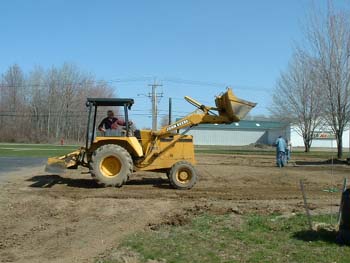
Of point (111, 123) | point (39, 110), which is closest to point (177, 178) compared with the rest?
point (111, 123)

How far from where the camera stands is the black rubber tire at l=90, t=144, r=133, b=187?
547 inches

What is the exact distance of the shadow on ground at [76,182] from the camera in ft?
49.3

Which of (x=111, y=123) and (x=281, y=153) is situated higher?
(x=111, y=123)

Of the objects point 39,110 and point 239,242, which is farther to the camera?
point 39,110

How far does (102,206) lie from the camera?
1091cm

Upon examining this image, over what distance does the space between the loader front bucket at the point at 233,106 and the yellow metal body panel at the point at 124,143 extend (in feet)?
9.61

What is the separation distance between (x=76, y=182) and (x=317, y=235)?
9.83m

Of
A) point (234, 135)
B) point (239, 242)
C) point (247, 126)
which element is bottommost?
point (239, 242)

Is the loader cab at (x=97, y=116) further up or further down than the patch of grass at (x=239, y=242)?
further up

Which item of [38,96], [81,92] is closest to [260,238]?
[81,92]

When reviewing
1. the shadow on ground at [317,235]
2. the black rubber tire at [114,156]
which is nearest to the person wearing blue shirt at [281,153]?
the black rubber tire at [114,156]

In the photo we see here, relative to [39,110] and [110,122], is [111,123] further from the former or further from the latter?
[39,110]

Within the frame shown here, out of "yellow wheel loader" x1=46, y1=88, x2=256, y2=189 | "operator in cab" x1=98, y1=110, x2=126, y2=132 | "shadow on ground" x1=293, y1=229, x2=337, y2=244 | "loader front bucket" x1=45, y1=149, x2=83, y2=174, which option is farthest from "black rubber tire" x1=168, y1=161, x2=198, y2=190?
"shadow on ground" x1=293, y1=229, x2=337, y2=244

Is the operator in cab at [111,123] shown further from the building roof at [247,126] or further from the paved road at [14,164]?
the building roof at [247,126]
